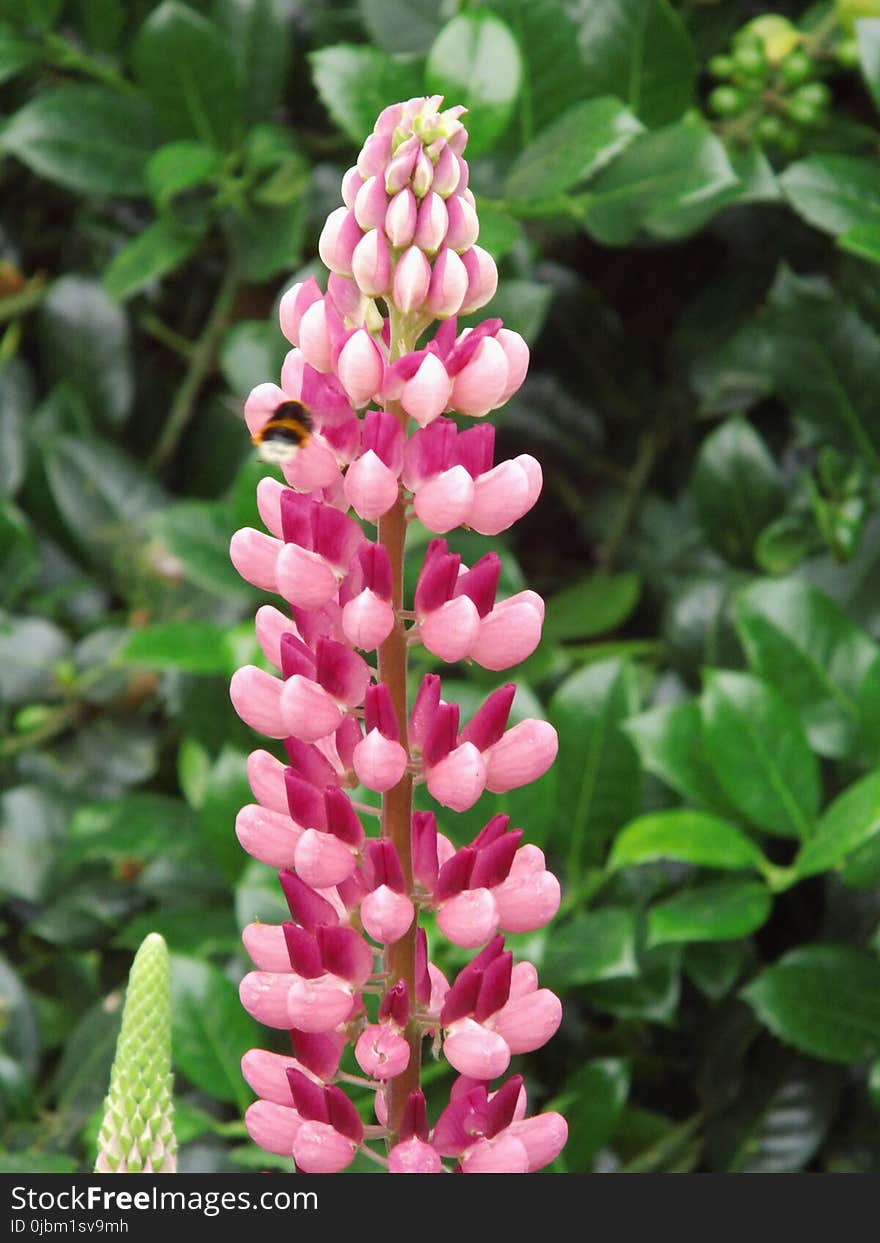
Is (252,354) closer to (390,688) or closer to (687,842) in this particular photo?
(687,842)

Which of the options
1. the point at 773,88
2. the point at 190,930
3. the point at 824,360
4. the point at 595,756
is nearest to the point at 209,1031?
the point at 190,930

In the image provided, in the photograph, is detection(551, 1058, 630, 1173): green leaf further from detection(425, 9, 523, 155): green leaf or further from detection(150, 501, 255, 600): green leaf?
detection(425, 9, 523, 155): green leaf

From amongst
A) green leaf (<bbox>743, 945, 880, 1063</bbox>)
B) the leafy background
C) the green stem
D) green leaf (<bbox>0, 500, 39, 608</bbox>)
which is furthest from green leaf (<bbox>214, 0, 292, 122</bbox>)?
green leaf (<bbox>743, 945, 880, 1063</bbox>)

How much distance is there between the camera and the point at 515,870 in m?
0.77

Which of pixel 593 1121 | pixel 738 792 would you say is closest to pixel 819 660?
pixel 738 792

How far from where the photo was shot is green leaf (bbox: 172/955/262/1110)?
1.25 metres

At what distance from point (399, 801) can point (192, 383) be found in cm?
Answer: 124

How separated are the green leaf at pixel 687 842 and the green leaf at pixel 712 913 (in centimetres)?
3

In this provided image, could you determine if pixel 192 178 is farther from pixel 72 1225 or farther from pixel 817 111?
pixel 72 1225

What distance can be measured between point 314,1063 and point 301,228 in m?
1.05

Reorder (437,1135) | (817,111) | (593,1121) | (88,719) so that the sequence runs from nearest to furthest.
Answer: (437,1135), (593,1121), (817,111), (88,719)

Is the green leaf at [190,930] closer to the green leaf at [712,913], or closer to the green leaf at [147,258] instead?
the green leaf at [712,913]

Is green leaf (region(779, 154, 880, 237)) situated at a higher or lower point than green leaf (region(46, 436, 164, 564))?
higher

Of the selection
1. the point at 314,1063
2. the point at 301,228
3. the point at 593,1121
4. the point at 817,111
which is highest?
the point at 817,111
